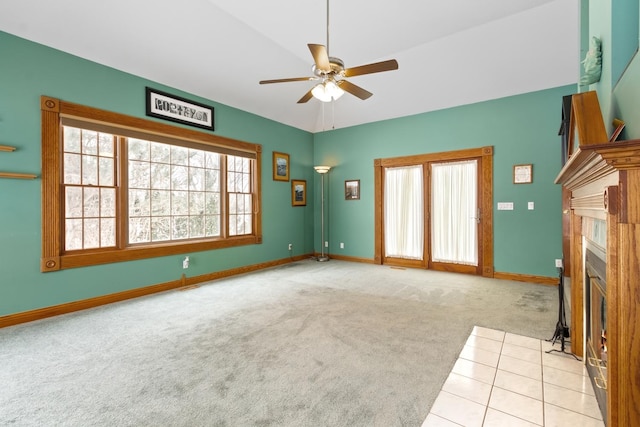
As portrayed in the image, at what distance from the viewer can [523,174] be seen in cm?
459

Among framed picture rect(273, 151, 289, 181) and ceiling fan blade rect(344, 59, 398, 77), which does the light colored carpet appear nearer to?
ceiling fan blade rect(344, 59, 398, 77)

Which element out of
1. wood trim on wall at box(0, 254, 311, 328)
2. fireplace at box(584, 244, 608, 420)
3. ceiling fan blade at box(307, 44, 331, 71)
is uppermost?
ceiling fan blade at box(307, 44, 331, 71)

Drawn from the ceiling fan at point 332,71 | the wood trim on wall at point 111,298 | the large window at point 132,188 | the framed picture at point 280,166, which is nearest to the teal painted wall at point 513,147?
the framed picture at point 280,166

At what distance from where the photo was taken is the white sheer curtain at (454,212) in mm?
5105

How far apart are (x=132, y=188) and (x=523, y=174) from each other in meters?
5.93

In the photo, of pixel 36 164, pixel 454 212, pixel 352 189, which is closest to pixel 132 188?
pixel 36 164

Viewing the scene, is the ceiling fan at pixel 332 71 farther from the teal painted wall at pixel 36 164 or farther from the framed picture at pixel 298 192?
the framed picture at pixel 298 192

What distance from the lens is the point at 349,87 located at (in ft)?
9.34

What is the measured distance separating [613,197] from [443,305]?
274 cm

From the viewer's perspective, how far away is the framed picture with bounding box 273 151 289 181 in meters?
5.96

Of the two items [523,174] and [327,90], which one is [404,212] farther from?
[327,90]

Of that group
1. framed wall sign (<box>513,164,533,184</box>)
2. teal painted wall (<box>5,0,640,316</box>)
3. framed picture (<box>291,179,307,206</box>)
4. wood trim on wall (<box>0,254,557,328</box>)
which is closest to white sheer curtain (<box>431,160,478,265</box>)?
teal painted wall (<box>5,0,640,316</box>)

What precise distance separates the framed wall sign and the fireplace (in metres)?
3.06

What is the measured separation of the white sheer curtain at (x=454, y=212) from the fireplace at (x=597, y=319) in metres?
3.20
